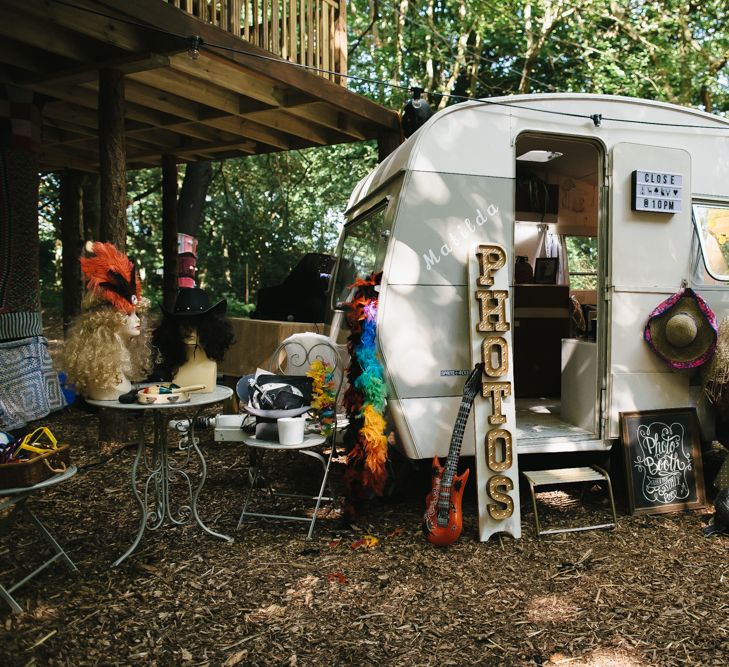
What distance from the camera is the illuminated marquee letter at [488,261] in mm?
4102

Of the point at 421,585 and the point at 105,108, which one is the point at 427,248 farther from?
the point at 105,108

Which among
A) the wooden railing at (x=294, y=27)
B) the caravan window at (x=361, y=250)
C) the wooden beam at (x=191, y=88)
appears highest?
the wooden railing at (x=294, y=27)

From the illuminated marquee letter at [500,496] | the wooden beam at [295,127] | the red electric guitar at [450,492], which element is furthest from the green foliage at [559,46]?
the illuminated marquee letter at [500,496]

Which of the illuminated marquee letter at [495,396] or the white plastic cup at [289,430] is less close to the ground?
the illuminated marquee letter at [495,396]

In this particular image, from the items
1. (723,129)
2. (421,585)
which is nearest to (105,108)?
(421,585)

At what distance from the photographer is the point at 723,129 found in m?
4.75

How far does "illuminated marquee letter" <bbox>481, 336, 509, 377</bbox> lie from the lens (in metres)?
4.05

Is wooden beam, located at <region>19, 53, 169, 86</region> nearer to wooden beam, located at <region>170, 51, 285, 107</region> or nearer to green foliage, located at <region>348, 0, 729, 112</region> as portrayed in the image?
wooden beam, located at <region>170, 51, 285, 107</region>

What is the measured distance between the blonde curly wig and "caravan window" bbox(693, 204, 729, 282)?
419 cm

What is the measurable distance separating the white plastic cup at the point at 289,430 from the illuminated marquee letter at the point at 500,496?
1283 mm

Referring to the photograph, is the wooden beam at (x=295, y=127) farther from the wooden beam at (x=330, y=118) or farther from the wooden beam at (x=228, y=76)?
the wooden beam at (x=228, y=76)

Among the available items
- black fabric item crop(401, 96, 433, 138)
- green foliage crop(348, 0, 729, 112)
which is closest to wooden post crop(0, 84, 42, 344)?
black fabric item crop(401, 96, 433, 138)

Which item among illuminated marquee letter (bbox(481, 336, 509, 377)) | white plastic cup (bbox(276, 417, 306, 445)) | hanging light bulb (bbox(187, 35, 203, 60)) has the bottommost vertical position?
white plastic cup (bbox(276, 417, 306, 445))

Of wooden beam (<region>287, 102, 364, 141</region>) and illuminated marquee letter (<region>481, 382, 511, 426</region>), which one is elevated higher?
wooden beam (<region>287, 102, 364, 141</region>)
